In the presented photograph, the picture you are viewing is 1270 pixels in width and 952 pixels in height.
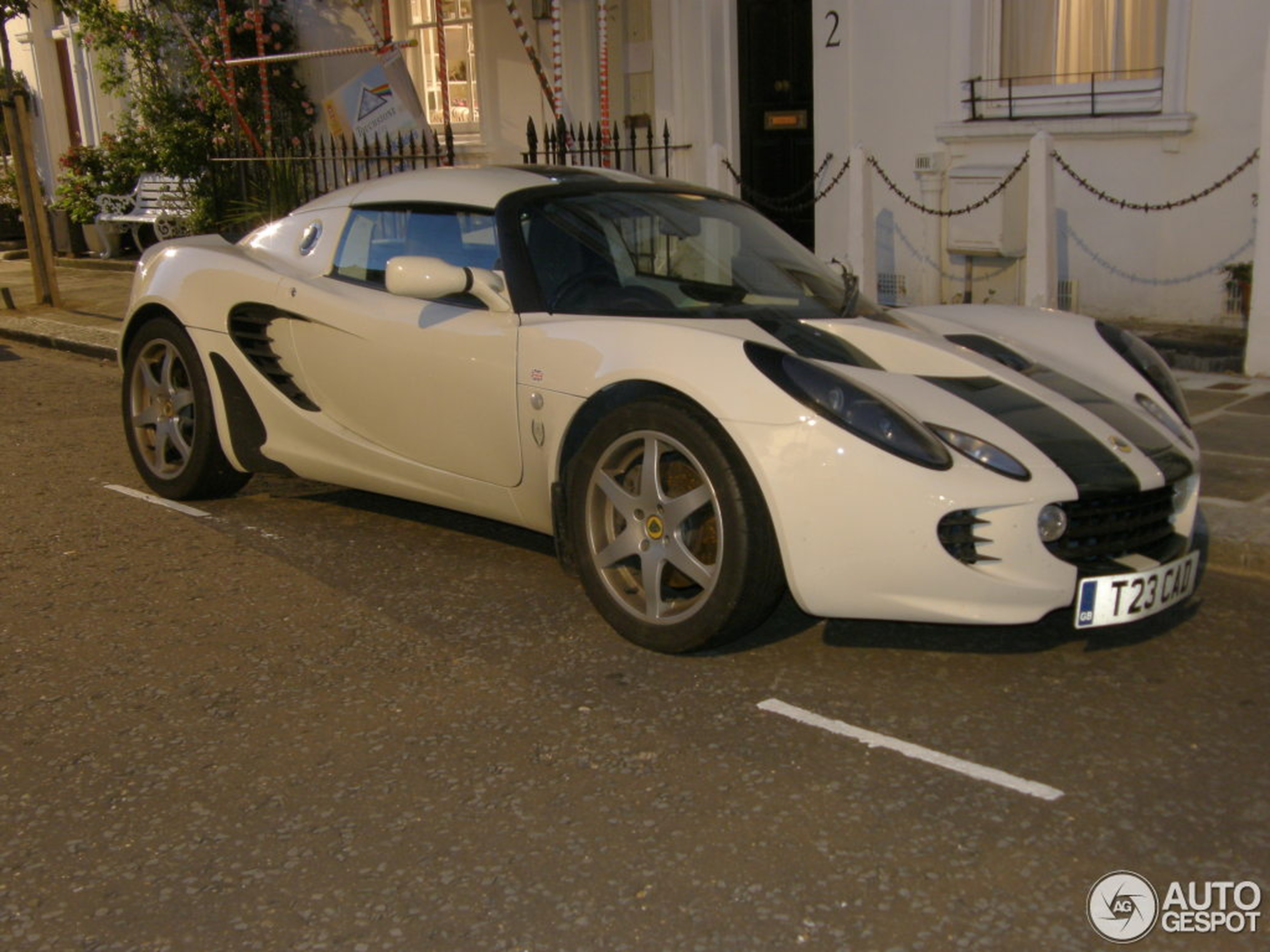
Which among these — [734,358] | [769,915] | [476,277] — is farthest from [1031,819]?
[476,277]

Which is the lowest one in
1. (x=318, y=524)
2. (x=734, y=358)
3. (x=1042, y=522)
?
(x=318, y=524)

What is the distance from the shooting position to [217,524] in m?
5.86

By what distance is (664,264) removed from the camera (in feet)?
15.9

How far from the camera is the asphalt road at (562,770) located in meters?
2.84

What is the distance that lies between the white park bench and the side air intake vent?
11.5 m

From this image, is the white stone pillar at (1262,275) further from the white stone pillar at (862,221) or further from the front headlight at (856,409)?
the front headlight at (856,409)

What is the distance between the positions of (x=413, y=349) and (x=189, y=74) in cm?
1372

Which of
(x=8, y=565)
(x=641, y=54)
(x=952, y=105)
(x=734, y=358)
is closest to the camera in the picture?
(x=734, y=358)

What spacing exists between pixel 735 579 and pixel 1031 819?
111 cm

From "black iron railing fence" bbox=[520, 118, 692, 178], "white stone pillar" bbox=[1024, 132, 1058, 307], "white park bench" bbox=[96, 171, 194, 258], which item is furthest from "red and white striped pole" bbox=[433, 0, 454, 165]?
"white stone pillar" bbox=[1024, 132, 1058, 307]

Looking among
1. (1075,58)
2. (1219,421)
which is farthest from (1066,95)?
(1219,421)

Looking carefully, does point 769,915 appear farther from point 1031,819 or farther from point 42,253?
point 42,253

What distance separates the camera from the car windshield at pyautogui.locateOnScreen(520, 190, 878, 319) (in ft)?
15.3

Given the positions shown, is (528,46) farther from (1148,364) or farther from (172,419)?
(1148,364)
